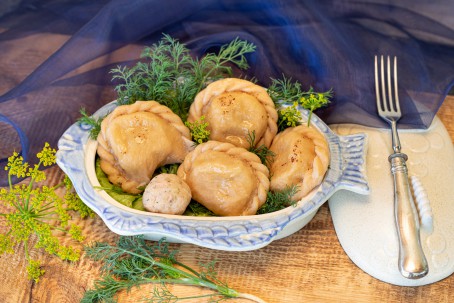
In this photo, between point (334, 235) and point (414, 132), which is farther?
point (414, 132)

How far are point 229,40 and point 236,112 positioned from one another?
1.39 ft

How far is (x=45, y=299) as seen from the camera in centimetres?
144

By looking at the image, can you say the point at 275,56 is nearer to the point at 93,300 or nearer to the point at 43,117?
the point at 43,117

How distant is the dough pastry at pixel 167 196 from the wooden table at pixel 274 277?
0.16 meters

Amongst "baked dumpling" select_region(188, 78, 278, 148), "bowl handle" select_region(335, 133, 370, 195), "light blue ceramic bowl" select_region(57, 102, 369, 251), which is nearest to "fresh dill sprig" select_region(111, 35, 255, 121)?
"baked dumpling" select_region(188, 78, 278, 148)

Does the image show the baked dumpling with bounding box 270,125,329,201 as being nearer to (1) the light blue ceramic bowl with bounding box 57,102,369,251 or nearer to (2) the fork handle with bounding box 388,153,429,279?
(1) the light blue ceramic bowl with bounding box 57,102,369,251

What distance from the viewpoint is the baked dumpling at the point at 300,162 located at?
146 cm

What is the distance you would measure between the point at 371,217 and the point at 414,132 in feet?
1.33

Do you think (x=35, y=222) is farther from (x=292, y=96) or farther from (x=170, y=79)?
(x=292, y=96)

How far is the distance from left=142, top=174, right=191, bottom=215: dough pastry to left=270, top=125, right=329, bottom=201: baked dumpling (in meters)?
0.25

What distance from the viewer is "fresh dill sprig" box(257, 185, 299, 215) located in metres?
1.46

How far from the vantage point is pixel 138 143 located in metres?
1.50

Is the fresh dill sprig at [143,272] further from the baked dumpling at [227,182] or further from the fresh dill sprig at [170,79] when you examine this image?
the fresh dill sprig at [170,79]

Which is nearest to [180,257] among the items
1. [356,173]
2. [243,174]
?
[243,174]
